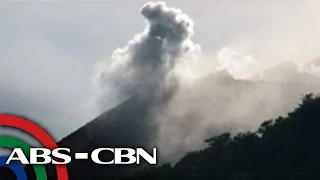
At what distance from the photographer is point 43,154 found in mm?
6965

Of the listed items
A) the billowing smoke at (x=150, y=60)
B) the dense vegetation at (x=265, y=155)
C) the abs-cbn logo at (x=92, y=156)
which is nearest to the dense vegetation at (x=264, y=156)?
the dense vegetation at (x=265, y=155)

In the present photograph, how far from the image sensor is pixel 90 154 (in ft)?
22.9

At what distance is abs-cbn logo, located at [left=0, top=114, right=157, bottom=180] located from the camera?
6945mm

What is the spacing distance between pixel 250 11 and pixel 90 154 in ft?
4.98

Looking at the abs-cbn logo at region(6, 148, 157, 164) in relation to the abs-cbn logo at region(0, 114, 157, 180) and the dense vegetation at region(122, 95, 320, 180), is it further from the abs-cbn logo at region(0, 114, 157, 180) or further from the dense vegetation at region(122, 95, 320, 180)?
the dense vegetation at region(122, 95, 320, 180)

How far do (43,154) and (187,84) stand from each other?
44.1 inches

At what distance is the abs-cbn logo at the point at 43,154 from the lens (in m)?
6.95

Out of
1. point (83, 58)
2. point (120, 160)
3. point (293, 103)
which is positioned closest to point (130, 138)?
point (120, 160)

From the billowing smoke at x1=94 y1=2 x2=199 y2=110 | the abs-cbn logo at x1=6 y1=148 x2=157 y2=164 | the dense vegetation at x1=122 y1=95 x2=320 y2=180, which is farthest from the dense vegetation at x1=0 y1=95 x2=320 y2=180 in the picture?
the billowing smoke at x1=94 y1=2 x2=199 y2=110

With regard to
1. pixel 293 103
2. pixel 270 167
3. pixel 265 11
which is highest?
pixel 265 11

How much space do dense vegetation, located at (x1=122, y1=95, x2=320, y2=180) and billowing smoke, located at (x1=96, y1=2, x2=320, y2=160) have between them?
8cm

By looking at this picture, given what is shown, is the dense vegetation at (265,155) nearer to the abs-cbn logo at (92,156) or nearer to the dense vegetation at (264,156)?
the dense vegetation at (264,156)

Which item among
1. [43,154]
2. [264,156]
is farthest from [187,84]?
[43,154]

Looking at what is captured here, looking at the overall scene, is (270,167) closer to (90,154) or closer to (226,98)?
(226,98)
